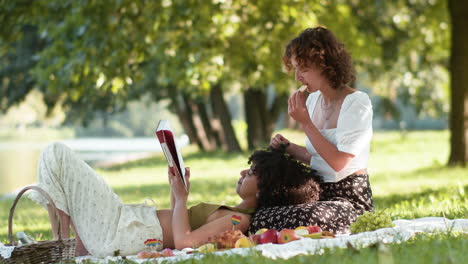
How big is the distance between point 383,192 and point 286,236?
21.2 ft

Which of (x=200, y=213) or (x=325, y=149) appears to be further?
(x=200, y=213)

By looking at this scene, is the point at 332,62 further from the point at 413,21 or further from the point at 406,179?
the point at 413,21

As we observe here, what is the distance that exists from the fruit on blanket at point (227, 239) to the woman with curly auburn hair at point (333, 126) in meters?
0.69

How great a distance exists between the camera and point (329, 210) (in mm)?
5008

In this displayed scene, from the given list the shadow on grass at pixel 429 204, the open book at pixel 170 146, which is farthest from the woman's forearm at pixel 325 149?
the shadow on grass at pixel 429 204

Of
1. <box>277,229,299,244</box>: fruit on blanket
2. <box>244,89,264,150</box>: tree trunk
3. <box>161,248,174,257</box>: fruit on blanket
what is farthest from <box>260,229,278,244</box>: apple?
<box>244,89,264,150</box>: tree trunk

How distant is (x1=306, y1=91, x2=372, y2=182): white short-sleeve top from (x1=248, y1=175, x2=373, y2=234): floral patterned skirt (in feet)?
0.29

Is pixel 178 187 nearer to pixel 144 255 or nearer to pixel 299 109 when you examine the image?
pixel 144 255

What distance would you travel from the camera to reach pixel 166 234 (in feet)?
16.7

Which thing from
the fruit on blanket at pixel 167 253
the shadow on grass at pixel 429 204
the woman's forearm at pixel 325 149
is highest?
the woman's forearm at pixel 325 149

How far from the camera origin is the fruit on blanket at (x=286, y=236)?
15.1 feet

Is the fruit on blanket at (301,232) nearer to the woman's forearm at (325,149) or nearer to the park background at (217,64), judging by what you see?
the woman's forearm at (325,149)

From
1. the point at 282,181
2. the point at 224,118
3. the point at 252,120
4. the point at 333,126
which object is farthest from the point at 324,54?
the point at 252,120

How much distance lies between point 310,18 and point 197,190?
3935 millimetres
